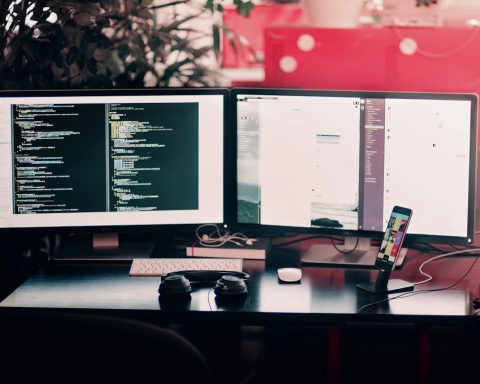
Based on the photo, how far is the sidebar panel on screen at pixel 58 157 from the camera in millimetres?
1906

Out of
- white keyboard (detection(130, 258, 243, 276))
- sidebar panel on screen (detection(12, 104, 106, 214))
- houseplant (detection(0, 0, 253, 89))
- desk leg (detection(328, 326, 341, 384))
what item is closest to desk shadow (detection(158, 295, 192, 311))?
white keyboard (detection(130, 258, 243, 276))

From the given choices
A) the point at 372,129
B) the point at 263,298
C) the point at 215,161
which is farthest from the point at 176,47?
the point at 263,298

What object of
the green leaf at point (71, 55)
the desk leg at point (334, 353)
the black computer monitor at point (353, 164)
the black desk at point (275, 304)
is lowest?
the desk leg at point (334, 353)

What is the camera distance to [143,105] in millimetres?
1919

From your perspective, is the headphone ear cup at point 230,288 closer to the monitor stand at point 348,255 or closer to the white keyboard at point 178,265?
the white keyboard at point 178,265

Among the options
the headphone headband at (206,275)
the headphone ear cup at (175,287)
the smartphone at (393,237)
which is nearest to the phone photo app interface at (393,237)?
the smartphone at (393,237)

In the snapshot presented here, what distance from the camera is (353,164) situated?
1.89 metres

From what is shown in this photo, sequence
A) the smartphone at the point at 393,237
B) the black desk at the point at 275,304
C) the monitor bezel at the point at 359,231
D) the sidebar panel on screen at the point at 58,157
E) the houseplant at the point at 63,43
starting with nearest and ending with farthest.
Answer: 1. the black desk at the point at 275,304
2. the smartphone at the point at 393,237
3. the monitor bezel at the point at 359,231
4. the sidebar panel on screen at the point at 58,157
5. the houseplant at the point at 63,43

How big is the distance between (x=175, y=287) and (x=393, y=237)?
517 mm

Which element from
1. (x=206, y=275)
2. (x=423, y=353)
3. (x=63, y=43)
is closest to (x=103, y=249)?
(x=206, y=275)

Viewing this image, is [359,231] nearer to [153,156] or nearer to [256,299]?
[256,299]

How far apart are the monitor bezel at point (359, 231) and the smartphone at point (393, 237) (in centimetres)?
17

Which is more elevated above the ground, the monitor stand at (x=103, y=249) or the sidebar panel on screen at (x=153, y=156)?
the sidebar panel on screen at (x=153, y=156)

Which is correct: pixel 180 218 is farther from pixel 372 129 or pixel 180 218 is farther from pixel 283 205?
pixel 372 129
